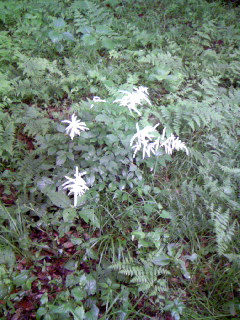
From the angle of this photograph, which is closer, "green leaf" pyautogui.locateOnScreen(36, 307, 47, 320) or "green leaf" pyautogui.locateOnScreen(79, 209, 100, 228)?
"green leaf" pyautogui.locateOnScreen(36, 307, 47, 320)

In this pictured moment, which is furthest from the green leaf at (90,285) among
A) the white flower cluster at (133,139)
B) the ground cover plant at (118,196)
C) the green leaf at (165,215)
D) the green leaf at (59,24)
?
the green leaf at (59,24)

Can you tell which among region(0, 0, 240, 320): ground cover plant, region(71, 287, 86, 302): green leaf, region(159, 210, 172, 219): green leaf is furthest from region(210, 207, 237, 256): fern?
region(71, 287, 86, 302): green leaf

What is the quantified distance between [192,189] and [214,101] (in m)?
1.30

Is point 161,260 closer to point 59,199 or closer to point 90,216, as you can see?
point 90,216

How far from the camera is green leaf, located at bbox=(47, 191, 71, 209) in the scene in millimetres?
2246

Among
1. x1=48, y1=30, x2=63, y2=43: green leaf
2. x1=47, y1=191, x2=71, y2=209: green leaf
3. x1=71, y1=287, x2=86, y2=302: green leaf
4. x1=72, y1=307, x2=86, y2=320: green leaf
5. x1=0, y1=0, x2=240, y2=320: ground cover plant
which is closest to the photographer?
x1=72, y1=307, x2=86, y2=320: green leaf

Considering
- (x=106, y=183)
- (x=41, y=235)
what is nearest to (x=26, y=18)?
(x=106, y=183)

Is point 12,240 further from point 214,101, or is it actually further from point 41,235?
point 214,101

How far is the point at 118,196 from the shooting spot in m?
2.48

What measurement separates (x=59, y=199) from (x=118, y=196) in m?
0.56

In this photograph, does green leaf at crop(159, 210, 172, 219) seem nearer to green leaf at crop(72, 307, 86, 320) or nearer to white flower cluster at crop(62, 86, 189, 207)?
white flower cluster at crop(62, 86, 189, 207)

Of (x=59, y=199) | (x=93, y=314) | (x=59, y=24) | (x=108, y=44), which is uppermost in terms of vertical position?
(x=59, y=24)

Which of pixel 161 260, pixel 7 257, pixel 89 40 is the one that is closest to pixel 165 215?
pixel 161 260

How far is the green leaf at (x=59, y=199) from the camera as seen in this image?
225 centimetres
